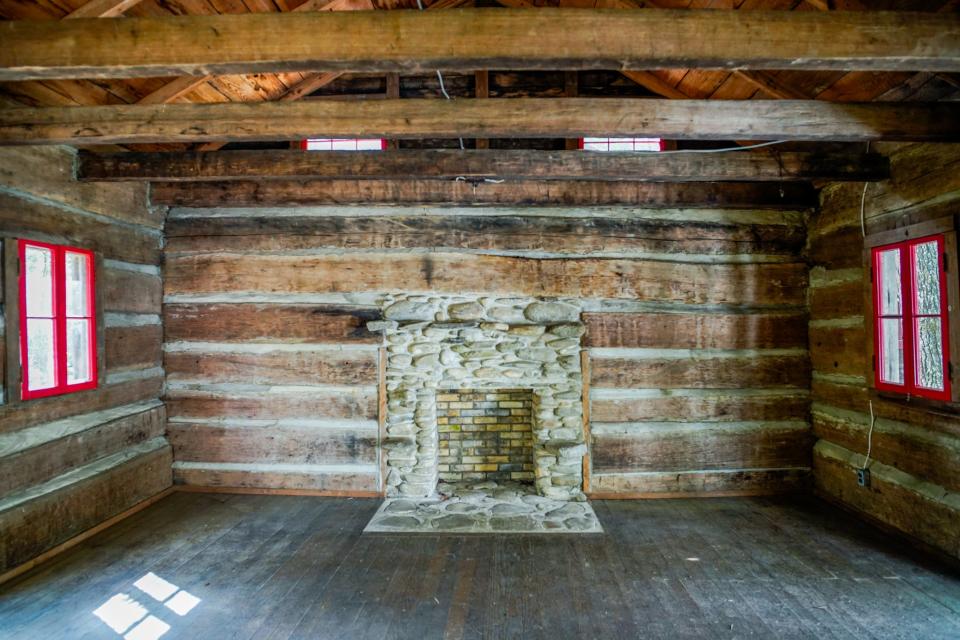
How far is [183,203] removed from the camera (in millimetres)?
4867

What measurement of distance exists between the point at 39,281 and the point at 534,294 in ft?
14.2

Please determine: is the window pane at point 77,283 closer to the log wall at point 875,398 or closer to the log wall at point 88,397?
the log wall at point 88,397

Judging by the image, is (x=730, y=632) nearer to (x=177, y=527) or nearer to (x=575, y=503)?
(x=575, y=503)

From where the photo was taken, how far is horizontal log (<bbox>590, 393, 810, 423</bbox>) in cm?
508

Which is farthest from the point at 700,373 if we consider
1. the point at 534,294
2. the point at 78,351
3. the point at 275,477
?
the point at 78,351

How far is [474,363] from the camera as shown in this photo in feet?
16.4

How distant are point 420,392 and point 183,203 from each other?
306 cm

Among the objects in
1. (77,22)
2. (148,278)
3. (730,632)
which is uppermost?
(77,22)

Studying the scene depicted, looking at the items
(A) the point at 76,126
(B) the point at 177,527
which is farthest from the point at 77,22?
(B) the point at 177,527

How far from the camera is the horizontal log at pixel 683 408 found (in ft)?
16.7

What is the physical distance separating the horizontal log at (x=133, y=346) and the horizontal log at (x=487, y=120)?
6.41ft

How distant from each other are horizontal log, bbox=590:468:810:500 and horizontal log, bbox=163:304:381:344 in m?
2.90

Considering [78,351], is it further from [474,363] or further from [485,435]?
[485,435]

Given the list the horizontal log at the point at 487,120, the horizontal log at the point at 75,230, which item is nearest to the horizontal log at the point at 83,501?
the horizontal log at the point at 75,230
